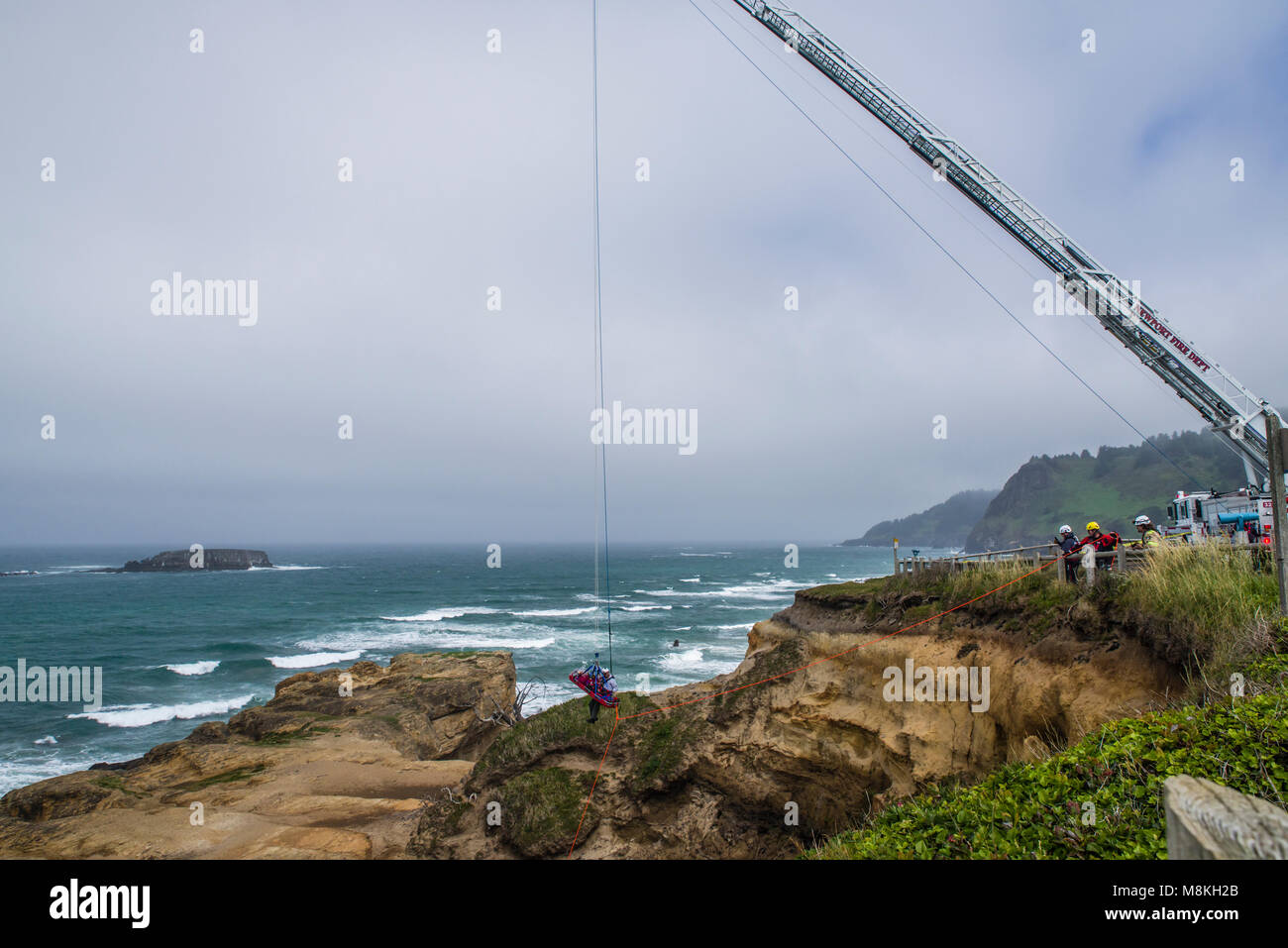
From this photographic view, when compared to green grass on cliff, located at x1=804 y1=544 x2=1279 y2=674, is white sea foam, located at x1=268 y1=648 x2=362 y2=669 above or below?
below

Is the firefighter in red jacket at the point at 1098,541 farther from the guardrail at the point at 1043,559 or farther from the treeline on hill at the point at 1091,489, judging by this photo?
the treeline on hill at the point at 1091,489

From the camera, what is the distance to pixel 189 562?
11688cm

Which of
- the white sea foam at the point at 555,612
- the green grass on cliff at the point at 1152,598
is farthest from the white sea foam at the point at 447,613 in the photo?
the green grass on cliff at the point at 1152,598

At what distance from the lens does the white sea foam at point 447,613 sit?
2260 inches

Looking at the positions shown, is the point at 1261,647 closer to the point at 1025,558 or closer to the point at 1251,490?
the point at 1025,558

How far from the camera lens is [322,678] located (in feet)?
88.4

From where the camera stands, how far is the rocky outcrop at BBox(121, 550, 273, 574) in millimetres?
111188

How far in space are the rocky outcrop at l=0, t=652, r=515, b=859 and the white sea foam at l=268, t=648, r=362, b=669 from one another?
49.5ft

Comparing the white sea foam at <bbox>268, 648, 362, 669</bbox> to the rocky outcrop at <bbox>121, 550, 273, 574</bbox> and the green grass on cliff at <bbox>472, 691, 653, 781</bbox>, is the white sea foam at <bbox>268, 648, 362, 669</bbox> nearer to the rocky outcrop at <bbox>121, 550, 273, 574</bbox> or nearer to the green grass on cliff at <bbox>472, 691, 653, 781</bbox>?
the green grass on cliff at <bbox>472, 691, 653, 781</bbox>

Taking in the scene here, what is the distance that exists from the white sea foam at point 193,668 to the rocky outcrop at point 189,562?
84.9 meters

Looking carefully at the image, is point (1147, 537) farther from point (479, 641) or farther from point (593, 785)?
point (479, 641)

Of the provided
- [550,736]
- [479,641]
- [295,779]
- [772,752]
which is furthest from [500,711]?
[479,641]

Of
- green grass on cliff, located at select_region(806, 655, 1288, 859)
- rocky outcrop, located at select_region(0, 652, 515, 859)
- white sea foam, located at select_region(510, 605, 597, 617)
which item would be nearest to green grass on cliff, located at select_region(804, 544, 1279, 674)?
green grass on cliff, located at select_region(806, 655, 1288, 859)
